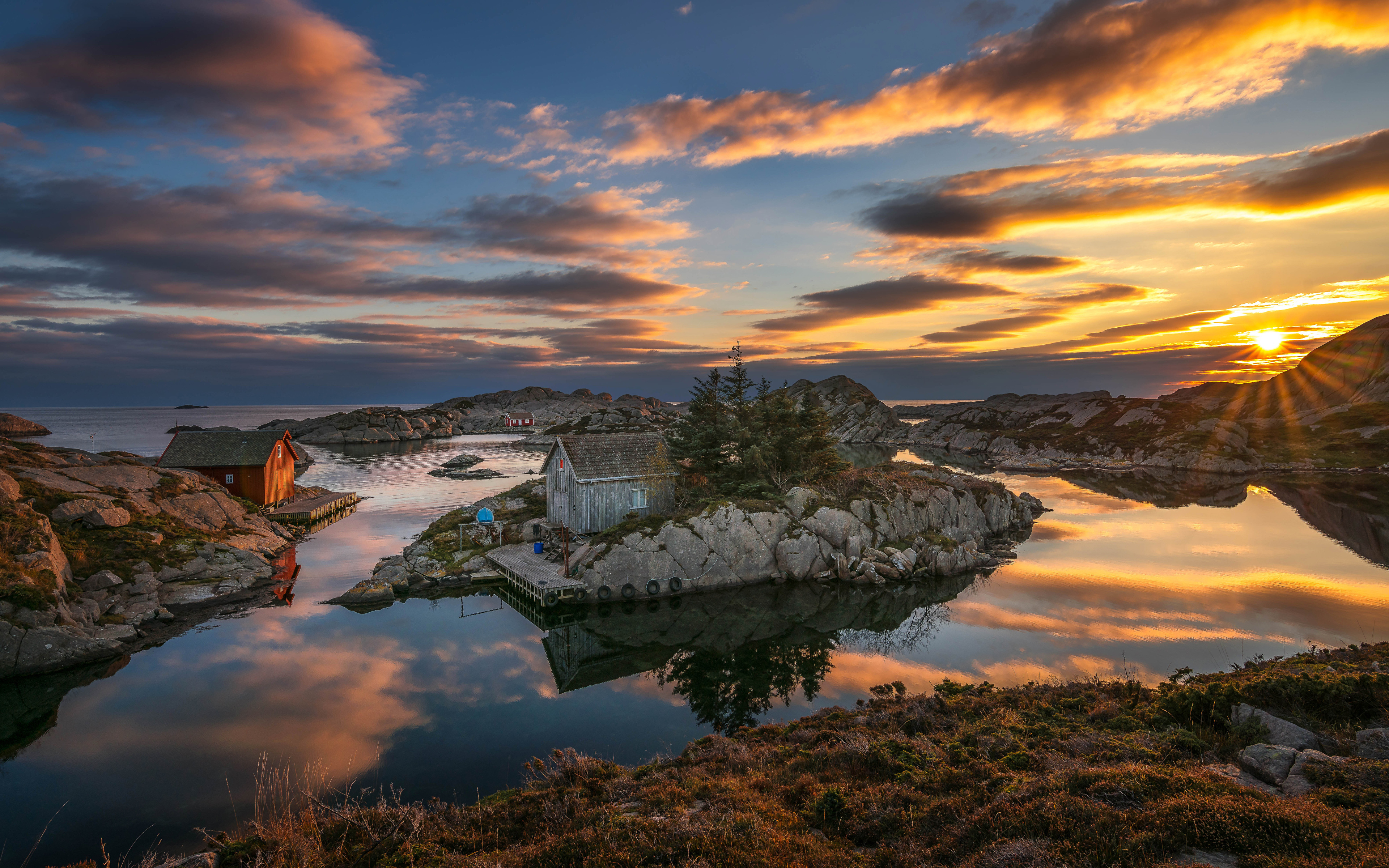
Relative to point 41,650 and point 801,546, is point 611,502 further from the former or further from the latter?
point 41,650

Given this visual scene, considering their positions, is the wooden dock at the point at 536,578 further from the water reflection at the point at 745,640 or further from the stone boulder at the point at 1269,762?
the stone boulder at the point at 1269,762

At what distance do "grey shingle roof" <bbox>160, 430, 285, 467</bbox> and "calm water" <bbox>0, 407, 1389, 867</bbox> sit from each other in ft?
42.9

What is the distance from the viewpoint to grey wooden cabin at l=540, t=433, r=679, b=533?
36594mm

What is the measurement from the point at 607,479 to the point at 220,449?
35490 millimetres

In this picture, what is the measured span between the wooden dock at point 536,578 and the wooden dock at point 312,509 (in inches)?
873

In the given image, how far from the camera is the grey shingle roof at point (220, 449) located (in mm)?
44719

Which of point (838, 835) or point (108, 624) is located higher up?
point (838, 835)

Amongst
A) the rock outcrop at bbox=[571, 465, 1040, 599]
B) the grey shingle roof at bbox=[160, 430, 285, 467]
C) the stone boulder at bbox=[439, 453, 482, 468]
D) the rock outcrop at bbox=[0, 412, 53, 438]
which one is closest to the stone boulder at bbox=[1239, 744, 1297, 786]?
the rock outcrop at bbox=[571, 465, 1040, 599]

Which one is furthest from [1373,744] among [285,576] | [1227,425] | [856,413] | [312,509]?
[856,413]

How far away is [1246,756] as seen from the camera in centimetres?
934

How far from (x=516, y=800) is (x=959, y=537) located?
37.7 metres

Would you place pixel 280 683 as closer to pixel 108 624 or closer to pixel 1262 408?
pixel 108 624

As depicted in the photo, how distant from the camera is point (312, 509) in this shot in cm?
4825

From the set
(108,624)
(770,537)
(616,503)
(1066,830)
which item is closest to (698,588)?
(770,537)
